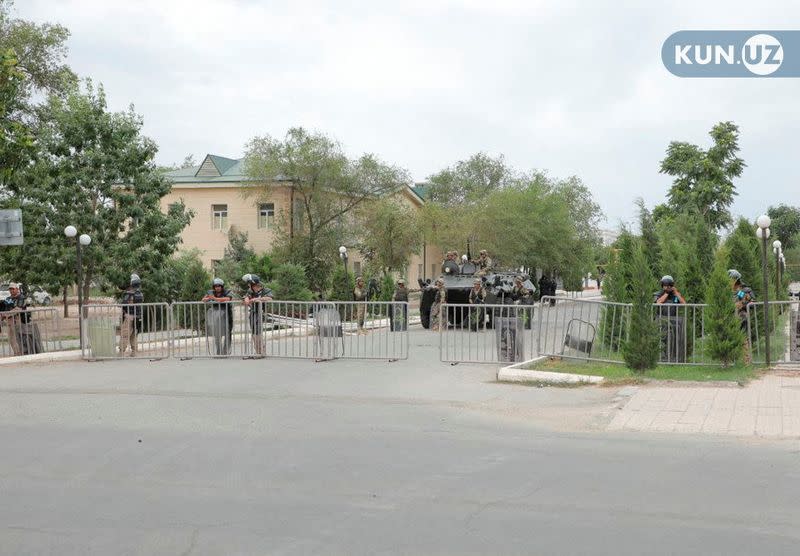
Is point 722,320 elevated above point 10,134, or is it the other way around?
point 10,134

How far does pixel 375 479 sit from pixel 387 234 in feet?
129

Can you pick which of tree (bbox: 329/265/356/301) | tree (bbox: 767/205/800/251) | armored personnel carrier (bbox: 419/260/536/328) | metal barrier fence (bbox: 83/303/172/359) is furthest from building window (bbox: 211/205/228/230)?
tree (bbox: 767/205/800/251)

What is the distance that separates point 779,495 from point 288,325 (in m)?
11.9

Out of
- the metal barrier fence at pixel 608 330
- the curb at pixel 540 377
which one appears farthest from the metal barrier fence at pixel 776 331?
the curb at pixel 540 377

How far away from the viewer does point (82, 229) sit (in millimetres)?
26578

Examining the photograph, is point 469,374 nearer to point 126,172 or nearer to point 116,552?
point 116,552

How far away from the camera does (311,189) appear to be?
44.4 m

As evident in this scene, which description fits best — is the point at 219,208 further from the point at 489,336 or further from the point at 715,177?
the point at 489,336

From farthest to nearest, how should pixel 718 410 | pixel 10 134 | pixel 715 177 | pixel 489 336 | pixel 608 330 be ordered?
pixel 715 177, pixel 10 134, pixel 489 336, pixel 608 330, pixel 718 410

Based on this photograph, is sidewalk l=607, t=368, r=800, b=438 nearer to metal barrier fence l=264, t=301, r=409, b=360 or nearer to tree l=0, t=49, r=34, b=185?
metal barrier fence l=264, t=301, r=409, b=360

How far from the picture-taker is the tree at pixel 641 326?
44.5 feet

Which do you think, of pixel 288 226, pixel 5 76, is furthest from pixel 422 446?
pixel 288 226

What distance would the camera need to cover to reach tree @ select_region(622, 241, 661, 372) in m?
13.6

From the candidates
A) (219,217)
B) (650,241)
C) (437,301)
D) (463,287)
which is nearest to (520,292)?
(463,287)
